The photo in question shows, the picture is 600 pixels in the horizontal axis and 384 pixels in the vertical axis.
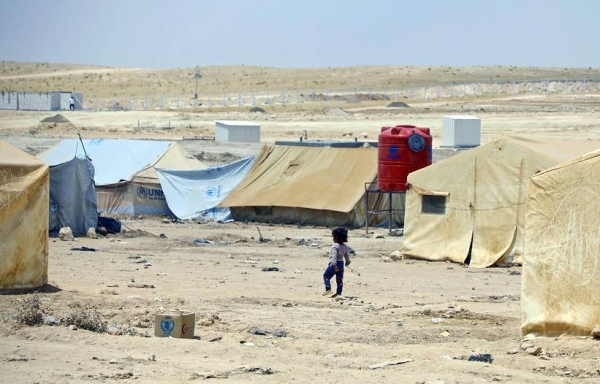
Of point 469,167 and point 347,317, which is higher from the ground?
point 469,167

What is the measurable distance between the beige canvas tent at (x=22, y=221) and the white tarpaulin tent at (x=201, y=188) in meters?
13.5

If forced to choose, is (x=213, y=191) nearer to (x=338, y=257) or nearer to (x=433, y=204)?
(x=433, y=204)

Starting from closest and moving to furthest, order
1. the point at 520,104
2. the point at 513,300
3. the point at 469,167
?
the point at 513,300 → the point at 469,167 → the point at 520,104

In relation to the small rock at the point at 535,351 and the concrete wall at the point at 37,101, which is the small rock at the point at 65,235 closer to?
the small rock at the point at 535,351

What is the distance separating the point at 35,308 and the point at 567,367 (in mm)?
5327

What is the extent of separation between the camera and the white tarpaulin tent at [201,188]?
27.6 meters

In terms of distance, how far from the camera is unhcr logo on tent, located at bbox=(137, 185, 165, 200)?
92.7 ft

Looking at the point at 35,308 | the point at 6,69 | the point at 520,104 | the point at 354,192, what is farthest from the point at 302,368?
the point at 6,69

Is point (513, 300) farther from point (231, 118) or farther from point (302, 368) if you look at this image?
point (231, 118)

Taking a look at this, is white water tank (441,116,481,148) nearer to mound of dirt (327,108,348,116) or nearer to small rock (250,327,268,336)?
mound of dirt (327,108,348,116)

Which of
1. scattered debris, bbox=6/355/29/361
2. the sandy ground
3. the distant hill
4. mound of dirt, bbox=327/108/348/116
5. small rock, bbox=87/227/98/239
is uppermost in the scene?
the distant hill

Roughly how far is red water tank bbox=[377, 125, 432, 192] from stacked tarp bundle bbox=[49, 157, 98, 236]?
20.1ft

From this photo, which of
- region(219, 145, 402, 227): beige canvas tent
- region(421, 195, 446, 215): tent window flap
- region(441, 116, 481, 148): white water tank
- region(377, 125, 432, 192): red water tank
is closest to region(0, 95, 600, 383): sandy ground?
region(219, 145, 402, 227): beige canvas tent

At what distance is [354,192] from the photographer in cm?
2569
